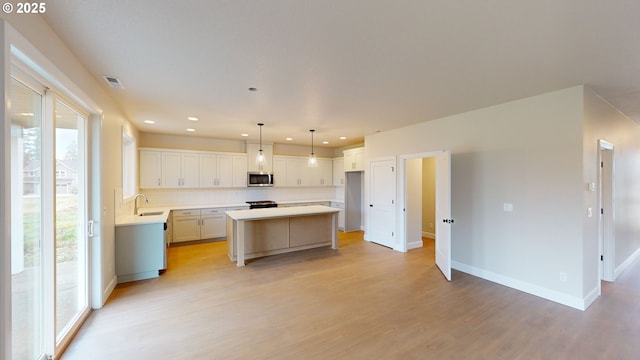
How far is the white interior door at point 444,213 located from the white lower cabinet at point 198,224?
489 centimetres

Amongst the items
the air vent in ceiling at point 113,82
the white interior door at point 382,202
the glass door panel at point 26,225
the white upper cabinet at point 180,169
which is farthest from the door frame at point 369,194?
the glass door panel at point 26,225

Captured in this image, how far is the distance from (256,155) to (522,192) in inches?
231

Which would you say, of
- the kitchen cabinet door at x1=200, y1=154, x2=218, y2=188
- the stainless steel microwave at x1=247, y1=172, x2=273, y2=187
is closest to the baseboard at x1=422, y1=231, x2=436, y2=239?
the stainless steel microwave at x1=247, y1=172, x2=273, y2=187

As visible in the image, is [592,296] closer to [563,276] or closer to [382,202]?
[563,276]

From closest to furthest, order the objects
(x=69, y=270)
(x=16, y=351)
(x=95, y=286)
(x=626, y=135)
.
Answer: (x=16, y=351) → (x=69, y=270) → (x=95, y=286) → (x=626, y=135)

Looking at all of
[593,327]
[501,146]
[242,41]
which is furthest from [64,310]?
[501,146]

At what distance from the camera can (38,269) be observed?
212 cm

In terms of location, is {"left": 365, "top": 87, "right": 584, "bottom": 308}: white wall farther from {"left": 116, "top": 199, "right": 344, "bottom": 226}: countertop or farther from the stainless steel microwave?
the stainless steel microwave

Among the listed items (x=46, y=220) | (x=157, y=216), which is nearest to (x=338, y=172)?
(x=157, y=216)

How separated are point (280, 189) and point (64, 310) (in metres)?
5.58

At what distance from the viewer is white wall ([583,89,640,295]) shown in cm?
321

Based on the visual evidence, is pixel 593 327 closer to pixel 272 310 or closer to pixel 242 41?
Result: pixel 272 310

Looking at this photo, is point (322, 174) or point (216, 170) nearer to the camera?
point (216, 170)

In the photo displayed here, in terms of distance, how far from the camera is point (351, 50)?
2.27 meters
